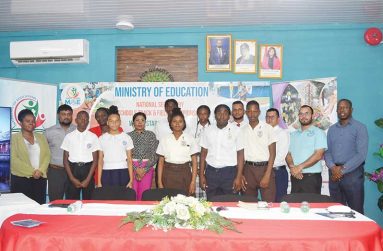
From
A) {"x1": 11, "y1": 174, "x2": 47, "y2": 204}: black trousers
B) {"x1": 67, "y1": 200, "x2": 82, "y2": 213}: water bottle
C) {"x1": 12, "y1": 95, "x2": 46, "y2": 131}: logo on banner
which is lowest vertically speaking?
{"x1": 11, "y1": 174, "x2": 47, "y2": 204}: black trousers

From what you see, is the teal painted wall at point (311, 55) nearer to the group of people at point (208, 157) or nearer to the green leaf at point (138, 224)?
the group of people at point (208, 157)

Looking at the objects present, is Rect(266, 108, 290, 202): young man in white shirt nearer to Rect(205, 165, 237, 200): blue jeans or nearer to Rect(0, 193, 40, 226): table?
Rect(205, 165, 237, 200): blue jeans

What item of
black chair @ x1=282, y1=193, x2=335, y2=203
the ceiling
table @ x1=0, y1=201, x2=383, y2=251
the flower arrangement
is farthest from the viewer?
the ceiling

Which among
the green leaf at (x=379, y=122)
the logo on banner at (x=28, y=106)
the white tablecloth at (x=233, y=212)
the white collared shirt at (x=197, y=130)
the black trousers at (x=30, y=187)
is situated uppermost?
the logo on banner at (x=28, y=106)

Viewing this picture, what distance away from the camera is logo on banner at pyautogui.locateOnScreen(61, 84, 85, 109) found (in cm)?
544

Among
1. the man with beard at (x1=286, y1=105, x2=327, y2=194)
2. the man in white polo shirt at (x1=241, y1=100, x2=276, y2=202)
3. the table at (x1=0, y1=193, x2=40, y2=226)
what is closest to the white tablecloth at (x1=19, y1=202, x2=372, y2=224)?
the table at (x1=0, y1=193, x2=40, y2=226)

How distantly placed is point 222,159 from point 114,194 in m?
1.38

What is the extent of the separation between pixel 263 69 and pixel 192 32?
1.22 meters

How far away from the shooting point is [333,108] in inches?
200

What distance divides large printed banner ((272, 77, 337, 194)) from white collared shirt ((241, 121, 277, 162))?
1078mm

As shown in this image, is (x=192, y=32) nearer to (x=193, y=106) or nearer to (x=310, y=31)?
(x=193, y=106)

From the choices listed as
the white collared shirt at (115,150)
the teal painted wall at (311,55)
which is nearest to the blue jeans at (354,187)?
the teal painted wall at (311,55)

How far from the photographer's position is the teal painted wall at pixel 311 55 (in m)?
5.38

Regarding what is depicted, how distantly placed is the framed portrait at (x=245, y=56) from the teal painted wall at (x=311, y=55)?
3.5 inches
